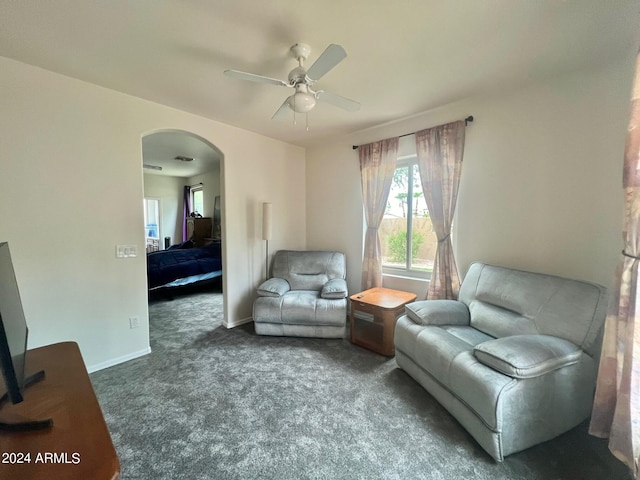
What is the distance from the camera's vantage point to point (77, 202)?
7.39ft

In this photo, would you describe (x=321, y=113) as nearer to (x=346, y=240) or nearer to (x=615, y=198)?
(x=346, y=240)

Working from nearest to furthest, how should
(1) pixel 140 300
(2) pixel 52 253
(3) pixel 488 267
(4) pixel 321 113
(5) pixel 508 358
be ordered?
(5) pixel 508 358
(2) pixel 52 253
(3) pixel 488 267
(1) pixel 140 300
(4) pixel 321 113

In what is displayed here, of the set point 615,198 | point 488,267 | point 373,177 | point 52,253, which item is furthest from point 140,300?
point 615,198

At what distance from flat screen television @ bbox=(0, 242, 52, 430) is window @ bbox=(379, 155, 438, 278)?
3.18m

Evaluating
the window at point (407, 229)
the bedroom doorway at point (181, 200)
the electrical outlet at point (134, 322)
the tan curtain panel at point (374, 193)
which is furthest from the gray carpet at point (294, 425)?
the bedroom doorway at point (181, 200)

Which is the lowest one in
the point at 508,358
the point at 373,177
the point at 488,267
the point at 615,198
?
the point at 508,358

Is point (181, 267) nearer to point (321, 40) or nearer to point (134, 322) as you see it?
point (134, 322)

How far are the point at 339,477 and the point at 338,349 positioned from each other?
1389mm

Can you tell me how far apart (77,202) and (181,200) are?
18.5 feet

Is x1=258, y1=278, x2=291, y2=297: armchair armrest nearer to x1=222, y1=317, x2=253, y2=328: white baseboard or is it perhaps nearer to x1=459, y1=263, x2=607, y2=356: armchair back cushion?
x1=222, y1=317, x2=253, y2=328: white baseboard

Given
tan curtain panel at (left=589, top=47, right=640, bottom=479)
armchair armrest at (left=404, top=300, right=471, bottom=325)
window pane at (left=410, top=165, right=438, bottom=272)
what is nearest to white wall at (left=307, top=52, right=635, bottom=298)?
window pane at (left=410, top=165, right=438, bottom=272)

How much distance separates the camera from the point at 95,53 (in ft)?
6.09

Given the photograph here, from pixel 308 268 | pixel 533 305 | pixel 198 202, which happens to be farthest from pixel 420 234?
pixel 198 202

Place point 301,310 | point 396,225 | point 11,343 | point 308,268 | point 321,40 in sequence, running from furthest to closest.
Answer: point 308,268 → point 396,225 → point 301,310 → point 321,40 → point 11,343
